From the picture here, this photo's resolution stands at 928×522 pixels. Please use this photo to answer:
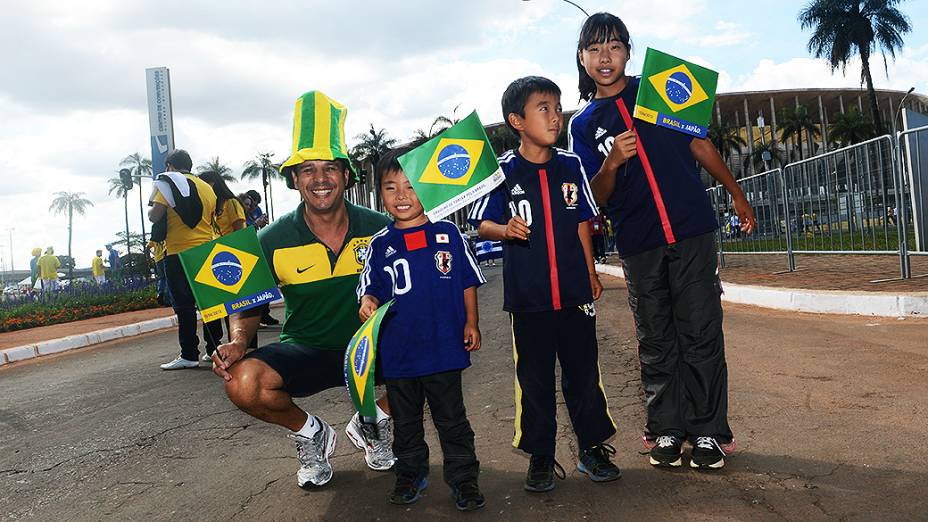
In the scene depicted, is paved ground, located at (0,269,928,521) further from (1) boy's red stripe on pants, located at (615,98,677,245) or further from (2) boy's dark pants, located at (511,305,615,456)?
(1) boy's red stripe on pants, located at (615,98,677,245)

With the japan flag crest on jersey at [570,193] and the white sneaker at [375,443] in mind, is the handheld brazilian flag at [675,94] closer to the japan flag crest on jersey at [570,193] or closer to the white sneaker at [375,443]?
the japan flag crest on jersey at [570,193]

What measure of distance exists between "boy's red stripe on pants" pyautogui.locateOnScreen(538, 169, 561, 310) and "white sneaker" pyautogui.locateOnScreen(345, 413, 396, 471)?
1061mm

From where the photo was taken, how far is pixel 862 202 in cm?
1055

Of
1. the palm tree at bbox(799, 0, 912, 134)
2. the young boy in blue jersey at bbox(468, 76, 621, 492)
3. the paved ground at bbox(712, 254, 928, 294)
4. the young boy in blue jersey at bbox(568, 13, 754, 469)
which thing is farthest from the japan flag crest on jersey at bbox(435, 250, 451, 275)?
the palm tree at bbox(799, 0, 912, 134)

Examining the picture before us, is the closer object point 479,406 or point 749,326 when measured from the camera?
point 479,406

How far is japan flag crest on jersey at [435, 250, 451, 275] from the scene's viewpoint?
3.16 meters

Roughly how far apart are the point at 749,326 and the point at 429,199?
5.57 metres

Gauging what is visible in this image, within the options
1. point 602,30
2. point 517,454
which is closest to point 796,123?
point 602,30

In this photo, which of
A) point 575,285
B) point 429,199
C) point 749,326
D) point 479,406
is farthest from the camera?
point 749,326

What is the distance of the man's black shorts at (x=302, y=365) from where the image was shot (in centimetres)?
342

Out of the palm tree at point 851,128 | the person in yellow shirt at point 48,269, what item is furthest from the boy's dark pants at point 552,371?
the palm tree at point 851,128

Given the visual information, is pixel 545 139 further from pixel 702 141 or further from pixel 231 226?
pixel 231 226

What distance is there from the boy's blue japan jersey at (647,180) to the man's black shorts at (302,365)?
1477 millimetres

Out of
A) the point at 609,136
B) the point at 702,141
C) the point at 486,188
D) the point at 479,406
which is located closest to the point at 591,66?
the point at 609,136
